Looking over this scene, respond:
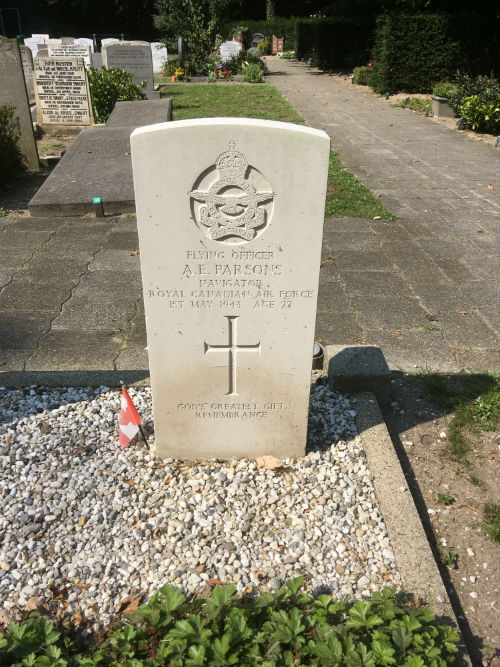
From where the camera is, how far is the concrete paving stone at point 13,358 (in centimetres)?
425

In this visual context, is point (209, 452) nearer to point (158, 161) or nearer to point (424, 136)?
point (158, 161)

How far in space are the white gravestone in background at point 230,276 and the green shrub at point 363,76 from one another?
68.3 ft

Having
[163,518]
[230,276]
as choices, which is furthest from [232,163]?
[163,518]

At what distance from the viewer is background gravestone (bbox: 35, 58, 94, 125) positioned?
11.6 m

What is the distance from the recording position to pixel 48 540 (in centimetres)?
272

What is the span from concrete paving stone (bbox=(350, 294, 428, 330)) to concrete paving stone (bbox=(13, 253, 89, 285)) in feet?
9.50

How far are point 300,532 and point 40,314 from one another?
334 cm

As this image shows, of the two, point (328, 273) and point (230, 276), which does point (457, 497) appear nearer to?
point (230, 276)

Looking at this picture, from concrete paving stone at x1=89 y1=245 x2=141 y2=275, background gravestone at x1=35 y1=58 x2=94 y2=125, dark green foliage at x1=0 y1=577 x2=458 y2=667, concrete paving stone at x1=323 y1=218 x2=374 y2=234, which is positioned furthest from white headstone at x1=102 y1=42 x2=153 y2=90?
dark green foliage at x1=0 y1=577 x2=458 y2=667

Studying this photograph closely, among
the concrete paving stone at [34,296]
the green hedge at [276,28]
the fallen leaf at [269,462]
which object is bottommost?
the concrete paving stone at [34,296]

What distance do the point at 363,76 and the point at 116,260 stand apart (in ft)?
61.6

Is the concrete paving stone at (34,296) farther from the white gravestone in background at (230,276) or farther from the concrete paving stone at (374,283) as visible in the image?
the concrete paving stone at (374,283)

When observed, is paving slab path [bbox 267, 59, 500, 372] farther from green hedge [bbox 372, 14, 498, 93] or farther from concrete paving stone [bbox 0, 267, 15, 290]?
green hedge [bbox 372, 14, 498, 93]

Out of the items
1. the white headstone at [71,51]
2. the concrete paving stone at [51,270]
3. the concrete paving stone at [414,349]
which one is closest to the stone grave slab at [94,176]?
the concrete paving stone at [51,270]
